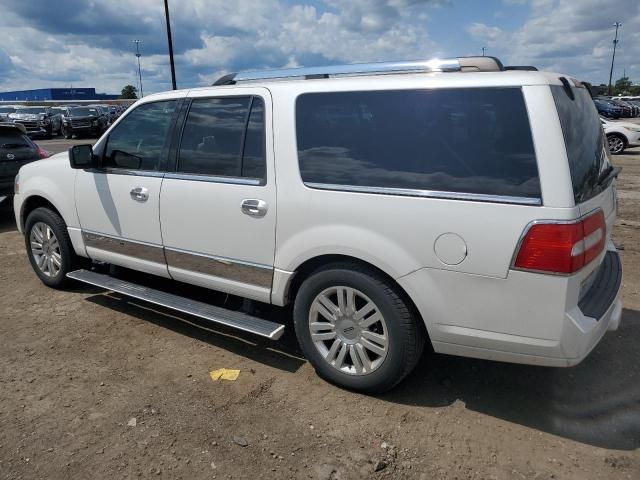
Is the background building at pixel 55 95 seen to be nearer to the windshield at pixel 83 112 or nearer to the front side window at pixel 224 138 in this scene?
the windshield at pixel 83 112

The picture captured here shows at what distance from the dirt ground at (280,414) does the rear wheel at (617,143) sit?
14.8 meters

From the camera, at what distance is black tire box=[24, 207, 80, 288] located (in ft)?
16.3

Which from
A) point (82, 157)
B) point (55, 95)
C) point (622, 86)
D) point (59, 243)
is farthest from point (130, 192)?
point (622, 86)

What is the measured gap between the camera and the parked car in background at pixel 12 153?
8344mm

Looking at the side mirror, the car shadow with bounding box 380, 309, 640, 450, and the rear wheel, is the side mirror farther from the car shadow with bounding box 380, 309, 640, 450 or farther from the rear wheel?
the rear wheel

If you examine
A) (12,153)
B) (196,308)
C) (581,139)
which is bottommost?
(196,308)

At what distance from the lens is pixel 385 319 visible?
311 centimetres

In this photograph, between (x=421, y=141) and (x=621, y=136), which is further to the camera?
(x=621, y=136)

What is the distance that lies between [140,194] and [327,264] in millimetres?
1719

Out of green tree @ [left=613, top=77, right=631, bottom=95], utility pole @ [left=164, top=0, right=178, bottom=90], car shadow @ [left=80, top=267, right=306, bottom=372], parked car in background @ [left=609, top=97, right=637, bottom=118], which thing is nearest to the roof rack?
car shadow @ [left=80, top=267, right=306, bottom=372]

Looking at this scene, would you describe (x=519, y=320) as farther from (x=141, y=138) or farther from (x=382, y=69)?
(x=141, y=138)

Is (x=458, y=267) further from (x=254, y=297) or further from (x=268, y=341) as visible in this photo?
(x=268, y=341)

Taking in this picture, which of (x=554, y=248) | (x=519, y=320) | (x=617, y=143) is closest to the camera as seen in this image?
(x=554, y=248)

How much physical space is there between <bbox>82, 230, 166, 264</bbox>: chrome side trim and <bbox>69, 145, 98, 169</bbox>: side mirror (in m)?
0.59
